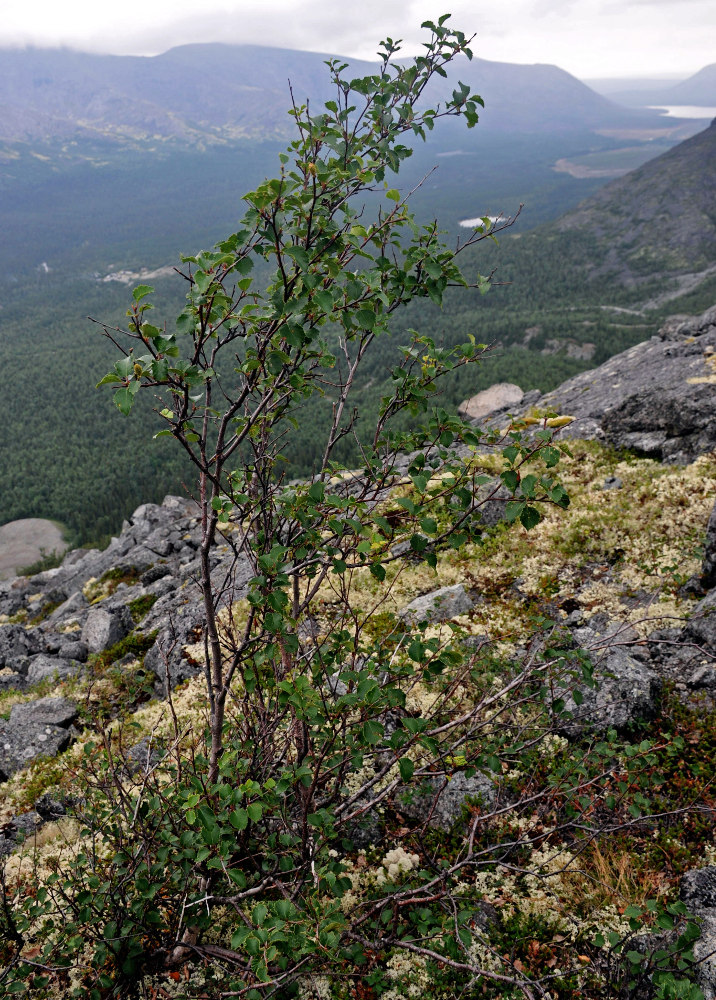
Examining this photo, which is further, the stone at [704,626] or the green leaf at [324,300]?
the stone at [704,626]

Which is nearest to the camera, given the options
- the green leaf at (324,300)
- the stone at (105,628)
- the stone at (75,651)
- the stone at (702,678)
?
the green leaf at (324,300)

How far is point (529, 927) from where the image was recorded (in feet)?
17.7

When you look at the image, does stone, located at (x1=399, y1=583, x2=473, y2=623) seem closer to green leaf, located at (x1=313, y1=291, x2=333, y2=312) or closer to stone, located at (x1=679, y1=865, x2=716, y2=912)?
stone, located at (x1=679, y1=865, x2=716, y2=912)

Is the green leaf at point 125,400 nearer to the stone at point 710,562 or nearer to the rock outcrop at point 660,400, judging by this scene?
the stone at point 710,562

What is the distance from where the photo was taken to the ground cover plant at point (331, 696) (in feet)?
10.9

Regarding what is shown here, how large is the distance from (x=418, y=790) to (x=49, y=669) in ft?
49.8

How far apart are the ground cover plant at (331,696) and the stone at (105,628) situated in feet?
39.4

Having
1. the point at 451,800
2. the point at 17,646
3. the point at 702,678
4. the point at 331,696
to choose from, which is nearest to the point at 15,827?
the point at 451,800

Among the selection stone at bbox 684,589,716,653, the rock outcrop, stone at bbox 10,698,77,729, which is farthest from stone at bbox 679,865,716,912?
the rock outcrop

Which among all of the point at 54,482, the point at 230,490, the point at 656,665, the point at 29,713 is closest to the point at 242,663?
the point at 230,490

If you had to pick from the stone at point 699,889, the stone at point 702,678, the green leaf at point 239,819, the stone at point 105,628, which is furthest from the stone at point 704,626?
the stone at point 105,628

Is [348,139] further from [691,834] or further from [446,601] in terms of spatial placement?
[446,601]

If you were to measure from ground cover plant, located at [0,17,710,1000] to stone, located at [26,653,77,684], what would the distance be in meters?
11.5

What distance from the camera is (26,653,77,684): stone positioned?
54.5 ft
